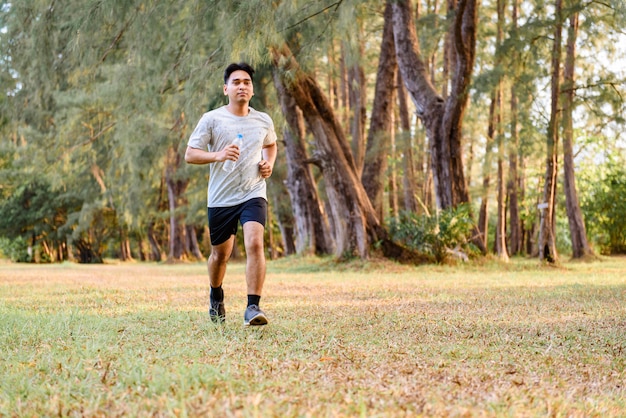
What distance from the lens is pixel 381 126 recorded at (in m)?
18.5

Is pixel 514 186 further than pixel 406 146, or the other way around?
pixel 514 186

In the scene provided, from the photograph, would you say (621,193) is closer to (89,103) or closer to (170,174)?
(170,174)

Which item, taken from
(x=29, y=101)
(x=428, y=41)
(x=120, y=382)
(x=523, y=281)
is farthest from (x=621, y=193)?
(x=120, y=382)

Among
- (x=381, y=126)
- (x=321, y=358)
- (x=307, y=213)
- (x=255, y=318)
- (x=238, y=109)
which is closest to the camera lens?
(x=321, y=358)

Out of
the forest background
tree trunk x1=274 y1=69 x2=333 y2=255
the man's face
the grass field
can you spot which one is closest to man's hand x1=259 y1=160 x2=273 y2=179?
the man's face

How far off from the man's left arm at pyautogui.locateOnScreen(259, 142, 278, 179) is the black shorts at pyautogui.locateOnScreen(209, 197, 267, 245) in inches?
8.0

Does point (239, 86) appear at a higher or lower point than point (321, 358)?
higher

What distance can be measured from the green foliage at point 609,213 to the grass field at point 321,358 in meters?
24.1

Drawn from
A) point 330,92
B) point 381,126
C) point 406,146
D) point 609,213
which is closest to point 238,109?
point 381,126

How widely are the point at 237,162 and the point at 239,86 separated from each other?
58cm

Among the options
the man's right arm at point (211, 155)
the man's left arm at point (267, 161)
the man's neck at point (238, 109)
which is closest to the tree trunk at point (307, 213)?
the man's left arm at point (267, 161)

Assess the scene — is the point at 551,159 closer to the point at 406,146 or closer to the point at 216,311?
the point at 406,146

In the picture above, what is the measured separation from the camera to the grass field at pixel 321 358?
3.02 meters

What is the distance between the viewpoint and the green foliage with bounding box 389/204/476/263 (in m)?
15.5
